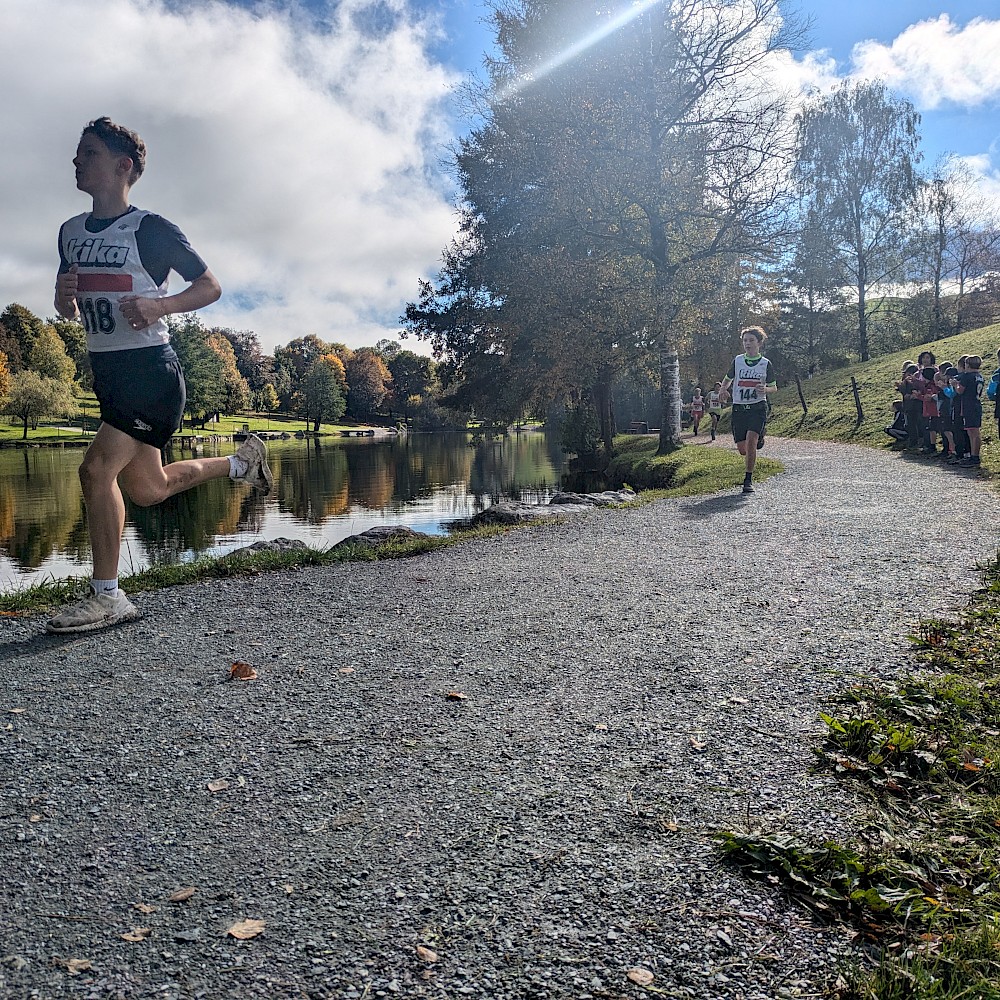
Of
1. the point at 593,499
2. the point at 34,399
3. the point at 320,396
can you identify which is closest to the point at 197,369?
the point at 34,399

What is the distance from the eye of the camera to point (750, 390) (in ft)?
36.5

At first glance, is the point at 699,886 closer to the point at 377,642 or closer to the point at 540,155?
the point at 377,642

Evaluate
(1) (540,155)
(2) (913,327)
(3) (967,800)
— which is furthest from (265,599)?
(2) (913,327)

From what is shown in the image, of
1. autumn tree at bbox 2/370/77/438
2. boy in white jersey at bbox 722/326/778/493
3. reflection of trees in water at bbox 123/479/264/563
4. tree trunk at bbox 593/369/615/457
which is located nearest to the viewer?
boy in white jersey at bbox 722/326/778/493

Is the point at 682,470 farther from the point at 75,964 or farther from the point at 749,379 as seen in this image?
the point at 75,964

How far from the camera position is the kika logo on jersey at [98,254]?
14.2ft

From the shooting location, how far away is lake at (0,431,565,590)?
11750 mm

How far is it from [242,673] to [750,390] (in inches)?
367

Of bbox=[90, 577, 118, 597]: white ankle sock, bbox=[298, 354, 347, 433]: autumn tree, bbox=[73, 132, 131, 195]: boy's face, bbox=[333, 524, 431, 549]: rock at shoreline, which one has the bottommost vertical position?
bbox=[333, 524, 431, 549]: rock at shoreline

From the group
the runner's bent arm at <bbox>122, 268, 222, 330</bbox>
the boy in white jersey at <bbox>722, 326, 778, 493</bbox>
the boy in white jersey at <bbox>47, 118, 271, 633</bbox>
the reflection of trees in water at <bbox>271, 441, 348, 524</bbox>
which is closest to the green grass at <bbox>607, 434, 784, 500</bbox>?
the boy in white jersey at <bbox>722, 326, 778, 493</bbox>

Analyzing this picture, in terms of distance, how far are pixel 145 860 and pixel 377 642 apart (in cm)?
213

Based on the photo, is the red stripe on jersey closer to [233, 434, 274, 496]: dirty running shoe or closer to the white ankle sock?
[233, 434, 274, 496]: dirty running shoe

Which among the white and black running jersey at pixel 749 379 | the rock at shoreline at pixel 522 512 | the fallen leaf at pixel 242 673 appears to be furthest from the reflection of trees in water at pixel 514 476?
the fallen leaf at pixel 242 673

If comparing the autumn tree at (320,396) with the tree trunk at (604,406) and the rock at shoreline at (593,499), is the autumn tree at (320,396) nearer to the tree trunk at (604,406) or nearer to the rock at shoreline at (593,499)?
the tree trunk at (604,406)
